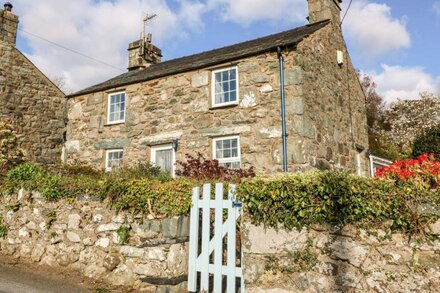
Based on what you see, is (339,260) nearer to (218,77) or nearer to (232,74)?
(232,74)

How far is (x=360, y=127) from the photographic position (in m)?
14.4

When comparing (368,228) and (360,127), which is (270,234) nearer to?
(368,228)

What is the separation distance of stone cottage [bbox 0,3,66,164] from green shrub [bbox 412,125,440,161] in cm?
1366

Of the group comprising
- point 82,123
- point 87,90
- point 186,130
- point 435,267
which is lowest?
point 435,267

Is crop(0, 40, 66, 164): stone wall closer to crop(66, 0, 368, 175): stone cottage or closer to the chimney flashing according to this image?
crop(66, 0, 368, 175): stone cottage

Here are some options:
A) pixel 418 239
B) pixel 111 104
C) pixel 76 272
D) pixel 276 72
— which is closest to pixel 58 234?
pixel 76 272

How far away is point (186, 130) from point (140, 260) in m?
6.85

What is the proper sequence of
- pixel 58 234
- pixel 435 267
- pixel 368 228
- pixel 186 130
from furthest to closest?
1. pixel 186 130
2. pixel 58 234
3. pixel 368 228
4. pixel 435 267

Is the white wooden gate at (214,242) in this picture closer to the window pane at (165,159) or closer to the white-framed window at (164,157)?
the white-framed window at (164,157)

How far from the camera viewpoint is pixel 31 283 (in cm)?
552

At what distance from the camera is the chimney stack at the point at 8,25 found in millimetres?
13648

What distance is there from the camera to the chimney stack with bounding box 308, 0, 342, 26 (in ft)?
42.1

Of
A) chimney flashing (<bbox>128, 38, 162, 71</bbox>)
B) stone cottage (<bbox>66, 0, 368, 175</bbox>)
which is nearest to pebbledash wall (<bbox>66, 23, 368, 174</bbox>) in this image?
stone cottage (<bbox>66, 0, 368, 175</bbox>)

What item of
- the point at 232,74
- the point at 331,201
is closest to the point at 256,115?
the point at 232,74
